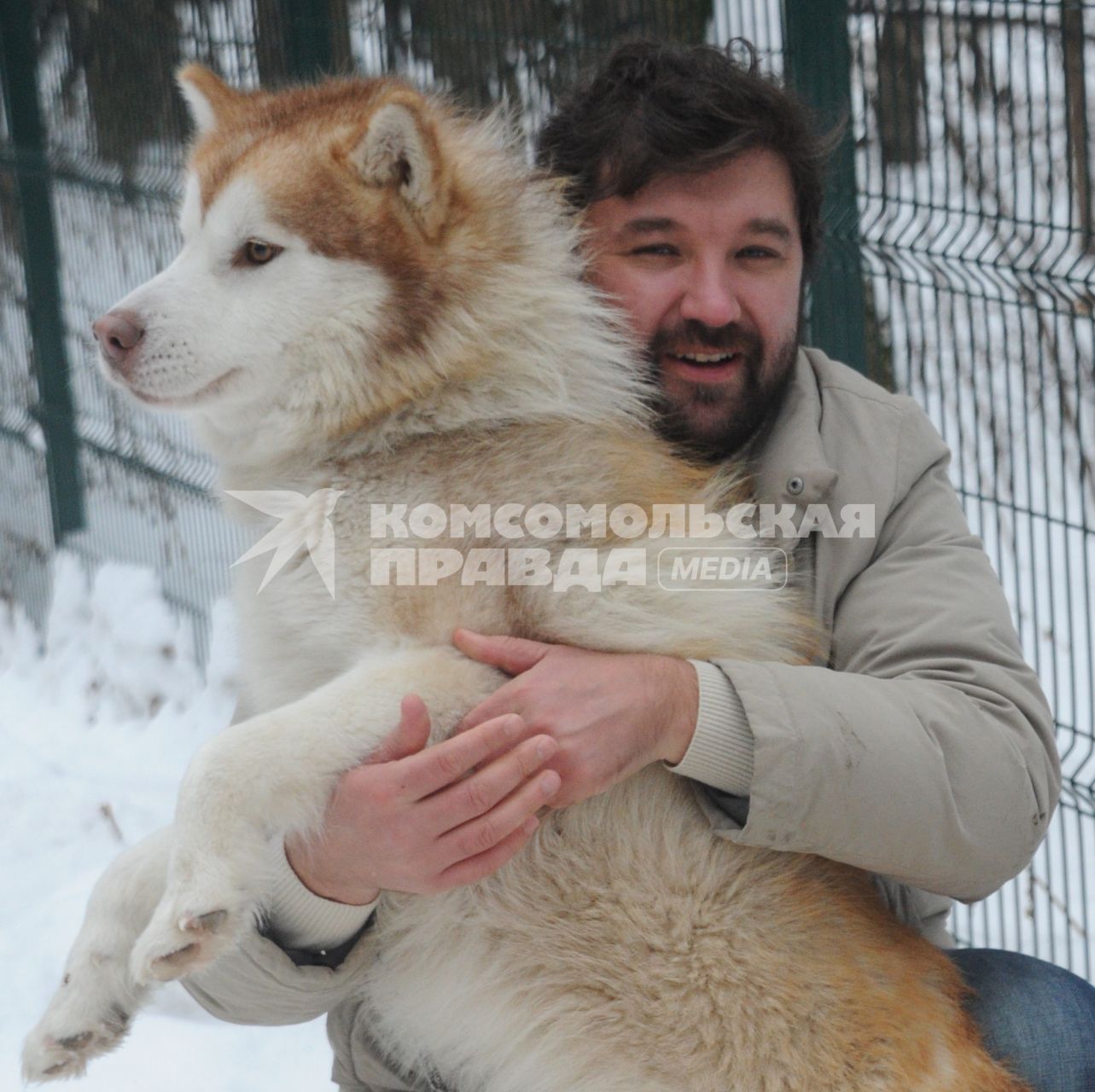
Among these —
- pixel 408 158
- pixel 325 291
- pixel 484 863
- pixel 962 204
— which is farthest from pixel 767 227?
pixel 484 863

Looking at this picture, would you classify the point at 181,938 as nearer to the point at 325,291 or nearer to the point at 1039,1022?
the point at 325,291

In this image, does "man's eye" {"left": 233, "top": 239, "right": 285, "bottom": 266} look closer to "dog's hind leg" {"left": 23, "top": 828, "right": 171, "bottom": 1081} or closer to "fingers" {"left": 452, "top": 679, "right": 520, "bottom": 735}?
"fingers" {"left": 452, "top": 679, "right": 520, "bottom": 735}

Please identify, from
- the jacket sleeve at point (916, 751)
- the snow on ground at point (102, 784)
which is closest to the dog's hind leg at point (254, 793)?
the jacket sleeve at point (916, 751)

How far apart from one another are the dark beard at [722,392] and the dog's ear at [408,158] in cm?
48

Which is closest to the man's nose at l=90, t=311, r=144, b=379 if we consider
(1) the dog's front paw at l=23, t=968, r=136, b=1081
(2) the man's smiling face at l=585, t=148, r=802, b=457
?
(2) the man's smiling face at l=585, t=148, r=802, b=457

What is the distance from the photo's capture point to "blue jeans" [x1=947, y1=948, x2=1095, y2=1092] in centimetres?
230

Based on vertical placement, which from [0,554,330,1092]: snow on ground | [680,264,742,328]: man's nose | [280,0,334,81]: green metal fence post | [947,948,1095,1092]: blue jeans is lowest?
[0,554,330,1092]: snow on ground

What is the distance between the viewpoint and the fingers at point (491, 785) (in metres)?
2.05

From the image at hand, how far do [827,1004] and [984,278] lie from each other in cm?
205

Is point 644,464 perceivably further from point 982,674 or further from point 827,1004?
point 827,1004

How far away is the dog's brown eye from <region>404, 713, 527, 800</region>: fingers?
0.94m

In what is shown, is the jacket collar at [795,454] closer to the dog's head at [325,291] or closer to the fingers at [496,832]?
the dog's head at [325,291]

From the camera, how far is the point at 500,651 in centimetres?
220

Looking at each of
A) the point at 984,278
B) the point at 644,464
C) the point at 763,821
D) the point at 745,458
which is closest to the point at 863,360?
the point at 984,278
